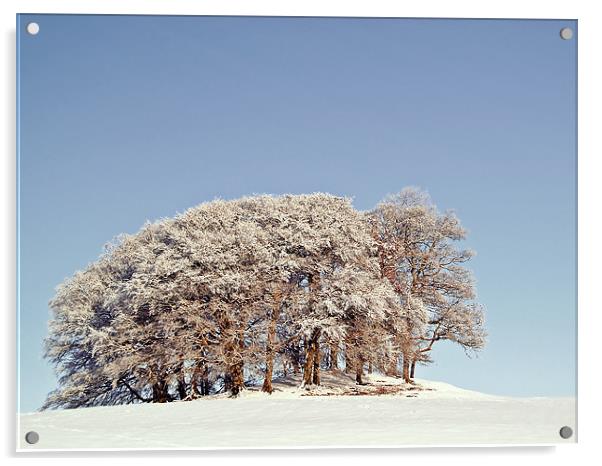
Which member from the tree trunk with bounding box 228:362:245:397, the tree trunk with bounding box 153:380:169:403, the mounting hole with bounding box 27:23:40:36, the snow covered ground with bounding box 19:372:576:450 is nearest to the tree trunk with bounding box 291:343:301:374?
the snow covered ground with bounding box 19:372:576:450

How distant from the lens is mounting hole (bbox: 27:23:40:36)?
876 cm

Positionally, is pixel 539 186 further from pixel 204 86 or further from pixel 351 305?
pixel 204 86

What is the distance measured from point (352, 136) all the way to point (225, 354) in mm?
2405

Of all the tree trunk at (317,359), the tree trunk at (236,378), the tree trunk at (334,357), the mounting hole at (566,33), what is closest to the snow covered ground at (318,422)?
the tree trunk at (236,378)

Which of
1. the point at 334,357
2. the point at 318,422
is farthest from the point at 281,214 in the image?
the point at 318,422

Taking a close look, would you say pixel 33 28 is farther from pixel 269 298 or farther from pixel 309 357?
pixel 309 357

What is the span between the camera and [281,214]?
958cm

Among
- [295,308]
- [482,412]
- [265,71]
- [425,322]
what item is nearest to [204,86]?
[265,71]

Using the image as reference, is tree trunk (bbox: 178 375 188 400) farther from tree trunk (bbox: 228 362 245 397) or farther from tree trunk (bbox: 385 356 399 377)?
tree trunk (bbox: 385 356 399 377)

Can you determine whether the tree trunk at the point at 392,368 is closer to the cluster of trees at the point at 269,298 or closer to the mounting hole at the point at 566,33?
the cluster of trees at the point at 269,298

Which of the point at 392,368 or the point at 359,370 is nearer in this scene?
the point at 392,368

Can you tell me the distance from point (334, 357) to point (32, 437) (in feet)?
9.77

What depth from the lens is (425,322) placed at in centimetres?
979

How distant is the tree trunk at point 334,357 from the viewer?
383 inches
